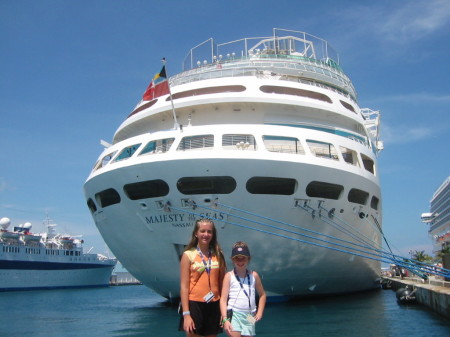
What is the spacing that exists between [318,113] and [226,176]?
552cm

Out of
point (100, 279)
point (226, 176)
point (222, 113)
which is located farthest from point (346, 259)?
point (100, 279)

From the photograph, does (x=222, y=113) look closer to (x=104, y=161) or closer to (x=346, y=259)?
(x=104, y=161)

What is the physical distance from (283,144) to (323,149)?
162cm

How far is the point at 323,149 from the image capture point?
52.0 feet

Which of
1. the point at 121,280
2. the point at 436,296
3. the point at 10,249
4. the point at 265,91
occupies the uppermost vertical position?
the point at 265,91

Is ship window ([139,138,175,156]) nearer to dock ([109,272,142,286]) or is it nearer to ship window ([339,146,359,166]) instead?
ship window ([339,146,359,166])

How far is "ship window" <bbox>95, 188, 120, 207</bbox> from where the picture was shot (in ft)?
53.7

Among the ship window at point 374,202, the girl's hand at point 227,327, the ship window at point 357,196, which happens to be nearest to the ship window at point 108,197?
the ship window at point 357,196

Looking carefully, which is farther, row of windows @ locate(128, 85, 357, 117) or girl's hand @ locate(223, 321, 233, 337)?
row of windows @ locate(128, 85, 357, 117)

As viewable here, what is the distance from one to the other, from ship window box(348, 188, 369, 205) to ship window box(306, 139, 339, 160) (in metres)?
1.50

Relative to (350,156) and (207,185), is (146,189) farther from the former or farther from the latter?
(350,156)

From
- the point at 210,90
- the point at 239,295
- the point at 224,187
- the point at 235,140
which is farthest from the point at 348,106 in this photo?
the point at 239,295

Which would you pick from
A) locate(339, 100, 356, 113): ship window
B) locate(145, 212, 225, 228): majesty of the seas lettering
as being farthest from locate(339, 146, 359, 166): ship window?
locate(145, 212, 225, 228): majesty of the seas lettering

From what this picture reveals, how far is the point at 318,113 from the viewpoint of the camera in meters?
17.7
